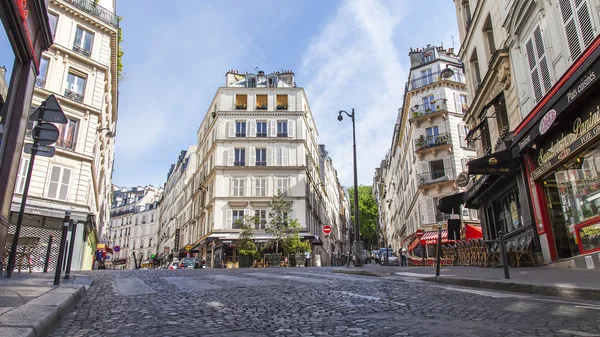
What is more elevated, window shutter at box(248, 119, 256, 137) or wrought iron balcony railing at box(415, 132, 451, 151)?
window shutter at box(248, 119, 256, 137)

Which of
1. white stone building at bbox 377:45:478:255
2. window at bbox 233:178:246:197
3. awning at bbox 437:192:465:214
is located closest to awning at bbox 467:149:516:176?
awning at bbox 437:192:465:214

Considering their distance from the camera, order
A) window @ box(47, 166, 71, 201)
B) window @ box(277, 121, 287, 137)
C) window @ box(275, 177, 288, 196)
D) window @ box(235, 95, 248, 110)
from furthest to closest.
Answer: window @ box(235, 95, 248, 110) → window @ box(277, 121, 287, 137) → window @ box(275, 177, 288, 196) → window @ box(47, 166, 71, 201)

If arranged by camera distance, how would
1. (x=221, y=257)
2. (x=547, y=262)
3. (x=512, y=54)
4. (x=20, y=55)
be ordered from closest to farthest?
(x=20, y=55)
(x=547, y=262)
(x=512, y=54)
(x=221, y=257)

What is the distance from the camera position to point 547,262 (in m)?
11.0

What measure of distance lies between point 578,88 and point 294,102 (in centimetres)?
3545

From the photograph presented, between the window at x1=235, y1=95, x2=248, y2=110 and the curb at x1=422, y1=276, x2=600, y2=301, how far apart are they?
1431 inches

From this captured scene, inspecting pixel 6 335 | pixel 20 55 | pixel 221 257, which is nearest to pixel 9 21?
pixel 20 55

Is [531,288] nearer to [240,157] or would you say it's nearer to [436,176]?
[436,176]

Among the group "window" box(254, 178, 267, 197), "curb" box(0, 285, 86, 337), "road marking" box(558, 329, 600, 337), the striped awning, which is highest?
"window" box(254, 178, 267, 197)

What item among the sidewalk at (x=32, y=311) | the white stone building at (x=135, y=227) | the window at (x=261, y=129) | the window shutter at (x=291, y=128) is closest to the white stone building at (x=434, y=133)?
the window shutter at (x=291, y=128)

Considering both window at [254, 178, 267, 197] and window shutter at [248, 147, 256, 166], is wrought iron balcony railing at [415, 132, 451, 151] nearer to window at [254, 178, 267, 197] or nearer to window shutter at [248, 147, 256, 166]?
window at [254, 178, 267, 197]

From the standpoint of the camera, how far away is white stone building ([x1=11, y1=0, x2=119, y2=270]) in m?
21.2

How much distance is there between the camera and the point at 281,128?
41.8m

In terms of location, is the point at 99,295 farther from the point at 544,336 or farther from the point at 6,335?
the point at 544,336
